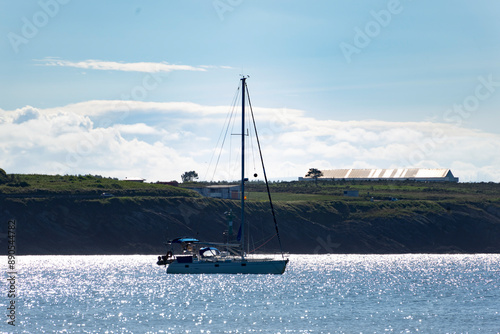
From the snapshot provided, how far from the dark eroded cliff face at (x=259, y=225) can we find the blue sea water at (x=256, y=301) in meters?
33.0

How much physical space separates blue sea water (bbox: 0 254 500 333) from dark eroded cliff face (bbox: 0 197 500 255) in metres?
33.0

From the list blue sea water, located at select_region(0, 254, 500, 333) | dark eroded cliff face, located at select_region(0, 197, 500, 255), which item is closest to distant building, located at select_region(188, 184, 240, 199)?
dark eroded cliff face, located at select_region(0, 197, 500, 255)

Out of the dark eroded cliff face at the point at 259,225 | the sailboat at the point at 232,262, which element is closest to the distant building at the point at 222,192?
the dark eroded cliff face at the point at 259,225

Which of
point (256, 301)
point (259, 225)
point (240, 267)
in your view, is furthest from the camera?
point (259, 225)

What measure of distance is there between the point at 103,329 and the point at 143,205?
110 meters

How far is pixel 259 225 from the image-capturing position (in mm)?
164250

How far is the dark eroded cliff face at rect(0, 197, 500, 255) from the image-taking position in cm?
15162

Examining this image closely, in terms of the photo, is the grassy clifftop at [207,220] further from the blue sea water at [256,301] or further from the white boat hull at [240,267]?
the white boat hull at [240,267]

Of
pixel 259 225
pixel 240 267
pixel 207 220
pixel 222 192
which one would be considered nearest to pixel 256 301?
pixel 240 267

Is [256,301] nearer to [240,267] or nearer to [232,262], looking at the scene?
[240,267]

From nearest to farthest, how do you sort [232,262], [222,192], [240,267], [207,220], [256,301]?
[256,301] < [240,267] < [232,262] < [207,220] < [222,192]

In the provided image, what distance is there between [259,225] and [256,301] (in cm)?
9070

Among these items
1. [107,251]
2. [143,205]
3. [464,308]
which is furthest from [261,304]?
[143,205]

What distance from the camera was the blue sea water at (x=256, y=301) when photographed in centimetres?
5759
